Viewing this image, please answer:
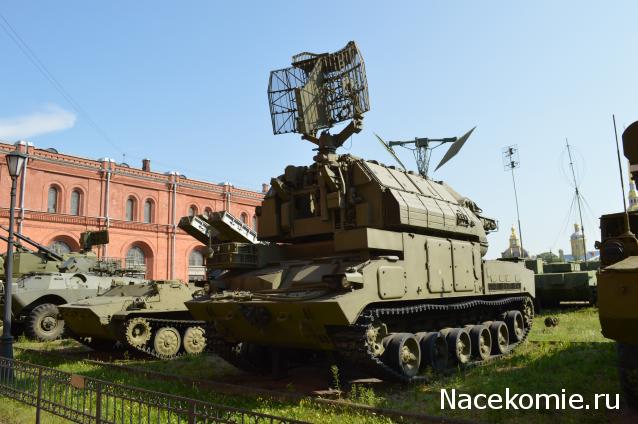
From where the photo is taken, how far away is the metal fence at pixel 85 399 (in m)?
5.37

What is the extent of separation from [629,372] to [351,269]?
351cm

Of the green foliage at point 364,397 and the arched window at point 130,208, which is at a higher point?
the arched window at point 130,208

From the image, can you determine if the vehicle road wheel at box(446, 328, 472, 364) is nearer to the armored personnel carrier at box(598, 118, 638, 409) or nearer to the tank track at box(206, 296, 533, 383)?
the tank track at box(206, 296, 533, 383)

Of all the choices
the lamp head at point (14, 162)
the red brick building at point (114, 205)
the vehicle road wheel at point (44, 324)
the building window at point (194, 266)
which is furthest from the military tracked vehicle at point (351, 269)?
the building window at point (194, 266)

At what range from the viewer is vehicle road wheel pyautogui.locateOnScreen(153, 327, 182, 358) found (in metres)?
12.5

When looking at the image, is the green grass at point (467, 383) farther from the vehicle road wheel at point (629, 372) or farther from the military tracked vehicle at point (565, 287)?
the military tracked vehicle at point (565, 287)

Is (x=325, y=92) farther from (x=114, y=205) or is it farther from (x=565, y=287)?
(x=114, y=205)

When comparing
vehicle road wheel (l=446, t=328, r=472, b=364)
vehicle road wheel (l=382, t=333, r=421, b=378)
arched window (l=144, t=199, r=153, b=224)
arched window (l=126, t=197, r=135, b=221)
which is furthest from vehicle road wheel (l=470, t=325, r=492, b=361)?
arched window (l=144, t=199, r=153, b=224)

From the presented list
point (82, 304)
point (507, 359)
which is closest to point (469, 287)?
point (507, 359)

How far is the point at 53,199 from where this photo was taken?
35094 mm

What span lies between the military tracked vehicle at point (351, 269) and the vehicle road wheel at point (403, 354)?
2 centimetres

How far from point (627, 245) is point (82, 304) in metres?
11.3

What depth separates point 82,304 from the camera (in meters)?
12.9

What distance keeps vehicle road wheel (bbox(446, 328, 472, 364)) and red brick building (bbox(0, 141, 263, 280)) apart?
2653 cm
